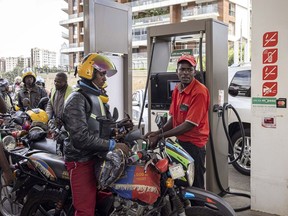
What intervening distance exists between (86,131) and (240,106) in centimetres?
424

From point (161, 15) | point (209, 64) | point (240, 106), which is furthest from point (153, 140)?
point (161, 15)

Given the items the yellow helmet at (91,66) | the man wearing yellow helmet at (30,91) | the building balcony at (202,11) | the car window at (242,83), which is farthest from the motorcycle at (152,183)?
the building balcony at (202,11)

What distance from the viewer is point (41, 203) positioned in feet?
11.3

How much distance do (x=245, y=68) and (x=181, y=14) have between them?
3171cm

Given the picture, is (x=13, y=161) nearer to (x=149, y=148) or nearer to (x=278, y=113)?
(x=149, y=148)

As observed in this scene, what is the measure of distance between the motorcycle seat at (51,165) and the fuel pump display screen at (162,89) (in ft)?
6.29

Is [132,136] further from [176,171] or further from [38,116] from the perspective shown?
[38,116]

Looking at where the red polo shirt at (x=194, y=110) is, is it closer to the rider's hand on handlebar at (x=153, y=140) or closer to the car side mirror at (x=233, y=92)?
the rider's hand on handlebar at (x=153, y=140)

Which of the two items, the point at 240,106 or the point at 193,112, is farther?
the point at 240,106

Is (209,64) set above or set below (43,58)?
below

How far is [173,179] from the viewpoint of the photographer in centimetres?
269

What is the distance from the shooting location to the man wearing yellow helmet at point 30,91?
21.9ft

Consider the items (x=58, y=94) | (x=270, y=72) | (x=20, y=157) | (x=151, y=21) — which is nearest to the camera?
(x=20, y=157)

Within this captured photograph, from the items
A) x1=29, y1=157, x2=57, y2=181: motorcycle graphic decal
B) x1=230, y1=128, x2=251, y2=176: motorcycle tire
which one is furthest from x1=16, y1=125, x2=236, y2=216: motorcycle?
x1=230, y1=128, x2=251, y2=176: motorcycle tire
